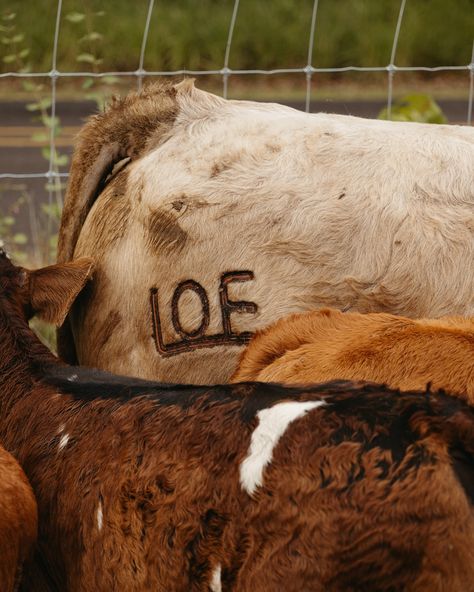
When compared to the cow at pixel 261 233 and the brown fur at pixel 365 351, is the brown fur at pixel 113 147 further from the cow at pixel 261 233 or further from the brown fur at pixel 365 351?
the brown fur at pixel 365 351

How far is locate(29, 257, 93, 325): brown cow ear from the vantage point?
414 centimetres

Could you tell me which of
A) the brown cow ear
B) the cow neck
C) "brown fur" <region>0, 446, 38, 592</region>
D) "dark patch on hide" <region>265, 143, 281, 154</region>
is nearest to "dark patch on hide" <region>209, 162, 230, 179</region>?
"dark patch on hide" <region>265, 143, 281, 154</region>

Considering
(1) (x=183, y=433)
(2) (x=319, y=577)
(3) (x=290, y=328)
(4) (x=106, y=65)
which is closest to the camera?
(2) (x=319, y=577)

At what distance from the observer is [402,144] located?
14.4ft

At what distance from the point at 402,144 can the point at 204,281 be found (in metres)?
0.84

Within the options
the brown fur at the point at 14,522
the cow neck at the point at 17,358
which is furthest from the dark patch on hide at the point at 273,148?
the brown fur at the point at 14,522

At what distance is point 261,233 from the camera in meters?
4.28

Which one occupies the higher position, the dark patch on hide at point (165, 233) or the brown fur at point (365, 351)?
the dark patch on hide at point (165, 233)

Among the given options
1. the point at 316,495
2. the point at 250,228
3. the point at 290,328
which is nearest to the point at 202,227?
the point at 250,228

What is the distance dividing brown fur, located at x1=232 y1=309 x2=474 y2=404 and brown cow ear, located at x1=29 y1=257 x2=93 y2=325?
25.4 inches

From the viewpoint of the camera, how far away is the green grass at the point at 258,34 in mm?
14891

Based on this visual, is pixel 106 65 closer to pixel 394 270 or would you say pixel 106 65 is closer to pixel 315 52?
pixel 315 52

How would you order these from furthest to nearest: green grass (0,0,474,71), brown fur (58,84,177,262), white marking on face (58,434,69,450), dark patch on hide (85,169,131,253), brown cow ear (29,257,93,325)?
green grass (0,0,474,71)
brown fur (58,84,177,262)
dark patch on hide (85,169,131,253)
brown cow ear (29,257,93,325)
white marking on face (58,434,69,450)

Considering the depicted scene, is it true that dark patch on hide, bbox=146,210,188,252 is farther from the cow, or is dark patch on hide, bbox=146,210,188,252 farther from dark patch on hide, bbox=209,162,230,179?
dark patch on hide, bbox=209,162,230,179
